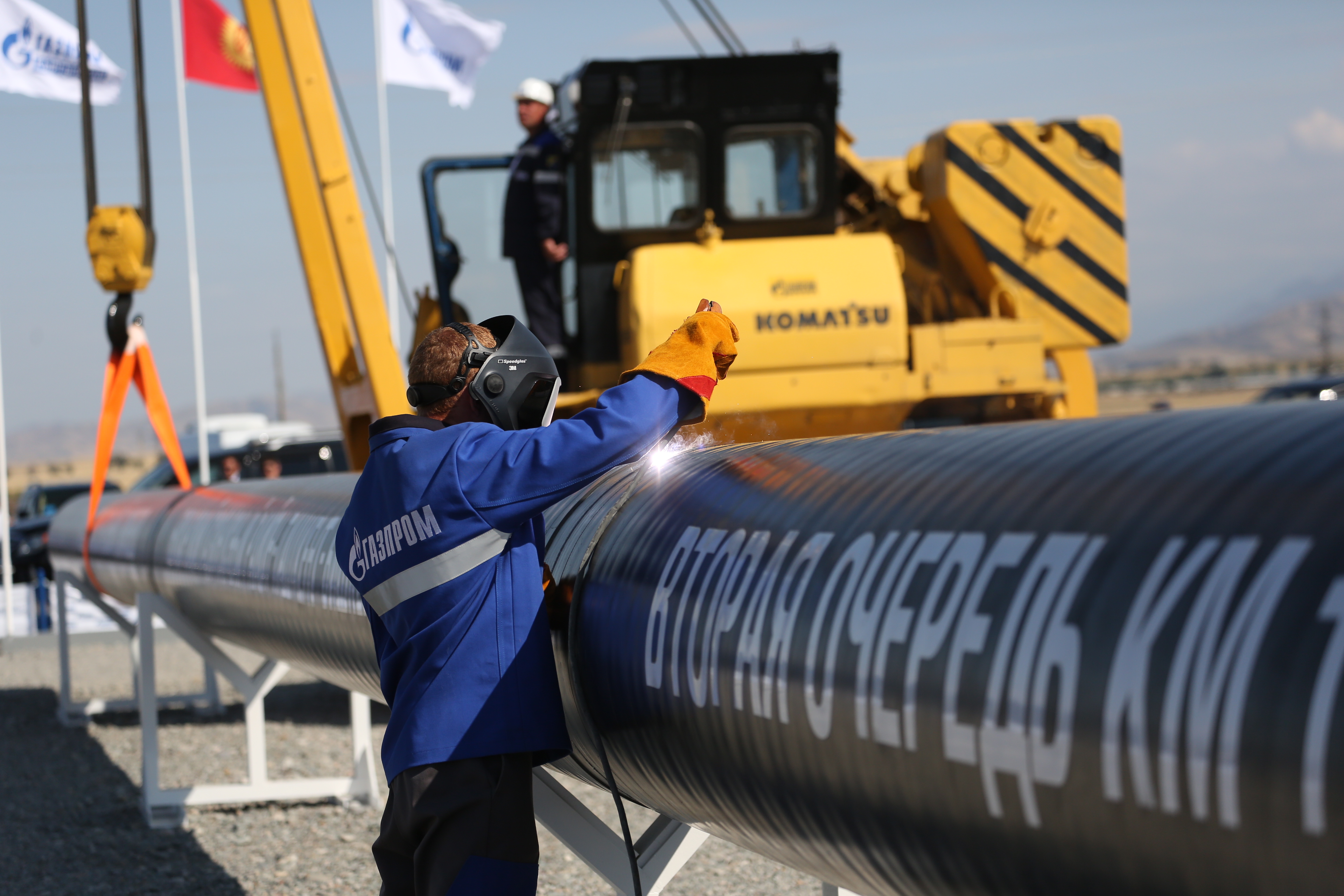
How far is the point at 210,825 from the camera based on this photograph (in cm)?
649

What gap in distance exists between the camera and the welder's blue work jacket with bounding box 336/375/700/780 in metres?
2.38

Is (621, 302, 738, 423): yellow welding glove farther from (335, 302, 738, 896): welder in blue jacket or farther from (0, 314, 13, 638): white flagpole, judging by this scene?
(0, 314, 13, 638): white flagpole

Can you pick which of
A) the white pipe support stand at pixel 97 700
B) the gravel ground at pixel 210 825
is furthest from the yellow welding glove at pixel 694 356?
the white pipe support stand at pixel 97 700

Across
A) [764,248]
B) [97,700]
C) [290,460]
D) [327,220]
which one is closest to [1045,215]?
[764,248]

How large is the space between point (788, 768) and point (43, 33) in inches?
628

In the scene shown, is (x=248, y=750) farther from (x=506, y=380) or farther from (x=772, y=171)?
(x=506, y=380)

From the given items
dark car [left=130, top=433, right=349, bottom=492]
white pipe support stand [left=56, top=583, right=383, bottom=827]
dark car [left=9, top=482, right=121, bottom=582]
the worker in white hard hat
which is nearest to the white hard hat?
the worker in white hard hat

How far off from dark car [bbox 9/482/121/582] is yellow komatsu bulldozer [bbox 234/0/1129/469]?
1001cm

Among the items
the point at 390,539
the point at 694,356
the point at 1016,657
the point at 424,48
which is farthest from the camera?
the point at 424,48

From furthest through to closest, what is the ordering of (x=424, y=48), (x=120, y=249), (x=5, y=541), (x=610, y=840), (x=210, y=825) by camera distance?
(x=424, y=48)
(x=5, y=541)
(x=120, y=249)
(x=210, y=825)
(x=610, y=840)

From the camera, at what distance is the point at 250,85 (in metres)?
15.5

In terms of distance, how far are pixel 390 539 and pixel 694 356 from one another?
0.68m

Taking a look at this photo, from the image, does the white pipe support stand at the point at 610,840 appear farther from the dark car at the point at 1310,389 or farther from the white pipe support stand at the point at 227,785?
the dark car at the point at 1310,389

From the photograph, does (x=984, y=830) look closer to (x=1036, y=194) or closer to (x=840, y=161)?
(x=1036, y=194)
